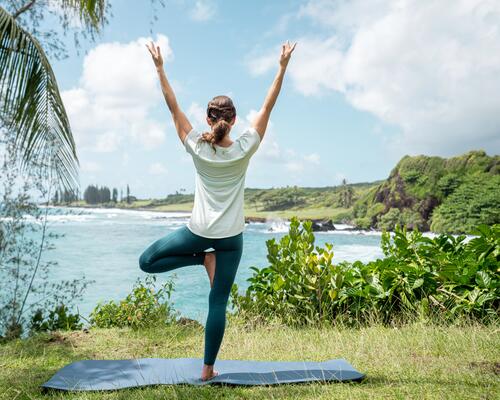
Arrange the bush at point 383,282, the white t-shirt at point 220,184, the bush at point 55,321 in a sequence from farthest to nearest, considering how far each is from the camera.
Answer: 1. the bush at point 55,321
2. the bush at point 383,282
3. the white t-shirt at point 220,184

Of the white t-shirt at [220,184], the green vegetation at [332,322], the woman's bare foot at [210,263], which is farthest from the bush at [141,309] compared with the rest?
the white t-shirt at [220,184]

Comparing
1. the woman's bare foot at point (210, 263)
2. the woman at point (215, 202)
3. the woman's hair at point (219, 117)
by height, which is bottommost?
the woman's bare foot at point (210, 263)

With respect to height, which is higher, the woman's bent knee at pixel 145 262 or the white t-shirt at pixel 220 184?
the white t-shirt at pixel 220 184

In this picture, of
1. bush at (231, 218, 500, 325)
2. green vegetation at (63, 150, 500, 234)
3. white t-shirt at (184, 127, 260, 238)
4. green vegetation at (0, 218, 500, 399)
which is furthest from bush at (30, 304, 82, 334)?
green vegetation at (63, 150, 500, 234)

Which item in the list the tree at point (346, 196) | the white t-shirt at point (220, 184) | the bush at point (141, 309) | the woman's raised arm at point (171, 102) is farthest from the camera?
the tree at point (346, 196)

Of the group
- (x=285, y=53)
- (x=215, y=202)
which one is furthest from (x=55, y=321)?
(x=285, y=53)

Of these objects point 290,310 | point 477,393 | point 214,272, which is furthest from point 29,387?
point 477,393

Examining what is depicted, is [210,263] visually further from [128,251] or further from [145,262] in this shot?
[128,251]

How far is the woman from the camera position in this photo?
9.70 ft

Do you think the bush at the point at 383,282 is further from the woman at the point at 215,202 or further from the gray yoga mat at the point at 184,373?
the woman at the point at 215,202

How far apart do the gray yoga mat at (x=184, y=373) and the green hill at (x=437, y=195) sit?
640 inches

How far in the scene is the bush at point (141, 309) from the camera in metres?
5.15

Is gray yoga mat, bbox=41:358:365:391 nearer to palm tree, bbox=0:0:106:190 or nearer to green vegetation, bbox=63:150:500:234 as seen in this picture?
palm tree, bbox=0:0:106:190

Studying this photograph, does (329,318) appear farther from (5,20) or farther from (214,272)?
(5,20)
